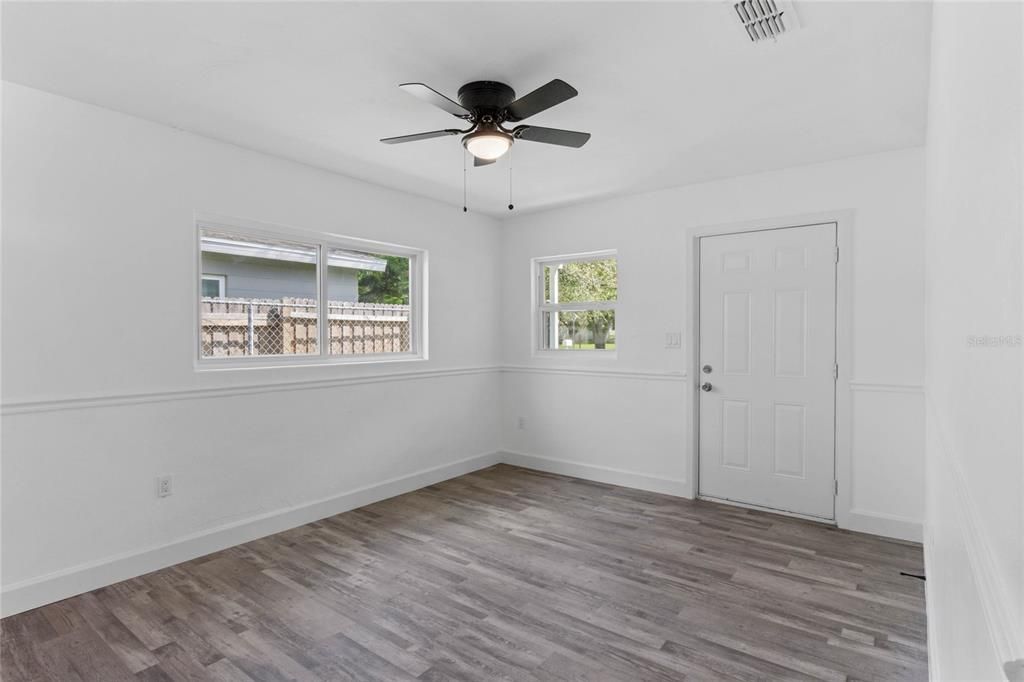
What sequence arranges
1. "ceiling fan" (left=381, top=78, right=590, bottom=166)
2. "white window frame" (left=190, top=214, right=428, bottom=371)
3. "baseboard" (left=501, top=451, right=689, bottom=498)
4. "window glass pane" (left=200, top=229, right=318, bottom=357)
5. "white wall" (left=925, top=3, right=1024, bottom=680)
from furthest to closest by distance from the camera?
"baseboard" (left=501, top=451, right=689, bottom=498) < "window glass pane" (left=200, top=229, right=318, bottom=357) < "white window frame" (left=190, top=214, right=428, bottom=371) < "ceiling fan" (left=381, top=78, right=590, bottom=166) < "white wall" (left=925, top=3, right=1024, bottom=680)

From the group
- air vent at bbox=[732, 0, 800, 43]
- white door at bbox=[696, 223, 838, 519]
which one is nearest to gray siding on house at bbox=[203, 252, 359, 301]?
white door at bbox=[696, 223, 838, 519]

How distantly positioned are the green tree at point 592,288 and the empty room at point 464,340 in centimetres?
3

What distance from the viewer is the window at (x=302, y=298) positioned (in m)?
3.51

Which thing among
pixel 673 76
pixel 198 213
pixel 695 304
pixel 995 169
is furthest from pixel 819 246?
pixel 198 213

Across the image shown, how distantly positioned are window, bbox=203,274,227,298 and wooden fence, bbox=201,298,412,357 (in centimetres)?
3

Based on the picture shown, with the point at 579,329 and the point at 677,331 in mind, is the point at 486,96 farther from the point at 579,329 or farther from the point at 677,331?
the point at 579,329

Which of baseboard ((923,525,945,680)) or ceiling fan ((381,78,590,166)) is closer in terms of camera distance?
baseboard ((923,525,945,680))

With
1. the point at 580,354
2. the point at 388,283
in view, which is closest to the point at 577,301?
the point at 580,354

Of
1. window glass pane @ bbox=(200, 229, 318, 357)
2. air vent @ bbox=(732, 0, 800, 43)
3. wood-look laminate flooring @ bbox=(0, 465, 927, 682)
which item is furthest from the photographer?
window glass pane @ bbox=(200, 229, 318, 357)

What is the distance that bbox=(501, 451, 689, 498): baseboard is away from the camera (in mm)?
4445

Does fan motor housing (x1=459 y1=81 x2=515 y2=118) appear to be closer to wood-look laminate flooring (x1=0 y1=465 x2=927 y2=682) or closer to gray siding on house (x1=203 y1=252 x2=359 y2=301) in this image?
gray siding on house (x1=203 y1=252 x2=359 y2=301)

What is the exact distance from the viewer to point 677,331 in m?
4.43

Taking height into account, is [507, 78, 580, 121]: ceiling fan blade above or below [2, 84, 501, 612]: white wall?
above

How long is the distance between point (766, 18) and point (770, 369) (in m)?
2.63
